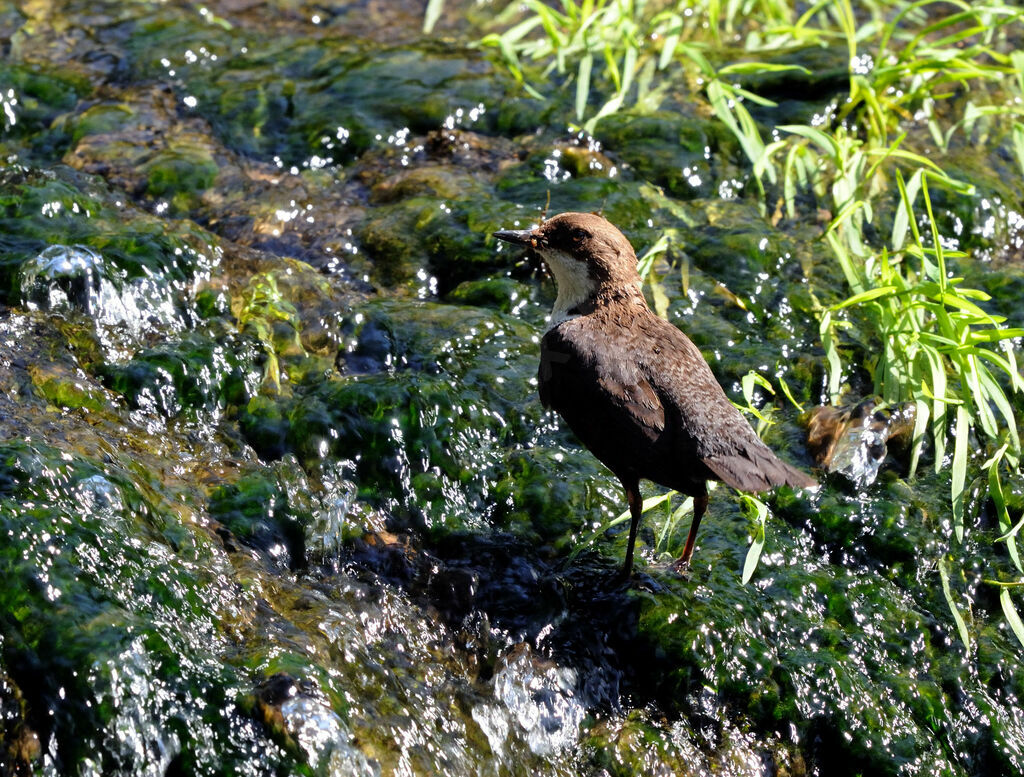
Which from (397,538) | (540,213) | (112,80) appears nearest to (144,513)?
(397,538)

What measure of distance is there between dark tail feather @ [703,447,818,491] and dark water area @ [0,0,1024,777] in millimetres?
657

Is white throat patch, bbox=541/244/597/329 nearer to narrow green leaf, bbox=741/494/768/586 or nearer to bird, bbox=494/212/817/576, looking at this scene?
bird, bbox=494/212/817/576

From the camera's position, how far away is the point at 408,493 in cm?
438

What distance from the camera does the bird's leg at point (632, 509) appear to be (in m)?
4.07

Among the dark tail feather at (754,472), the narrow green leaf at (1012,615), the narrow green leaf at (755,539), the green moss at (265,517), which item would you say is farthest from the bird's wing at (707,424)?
the green moss at (265,517)

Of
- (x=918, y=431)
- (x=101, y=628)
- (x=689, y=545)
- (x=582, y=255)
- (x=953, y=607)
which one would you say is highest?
(x=582, y=255)

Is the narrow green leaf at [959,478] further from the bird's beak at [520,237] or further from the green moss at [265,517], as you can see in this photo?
the green moss at [265,517]

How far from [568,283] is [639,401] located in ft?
3.49

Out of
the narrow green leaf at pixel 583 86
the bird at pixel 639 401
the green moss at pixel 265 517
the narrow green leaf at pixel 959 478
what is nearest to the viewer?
the bird at pixel 639 401

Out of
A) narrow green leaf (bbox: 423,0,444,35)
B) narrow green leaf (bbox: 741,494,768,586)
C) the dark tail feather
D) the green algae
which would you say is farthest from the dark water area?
narrow green leaf (bbox: 423,0,444,35)

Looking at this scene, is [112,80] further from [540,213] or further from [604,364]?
[604,364]

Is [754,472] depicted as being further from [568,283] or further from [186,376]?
[186,376]

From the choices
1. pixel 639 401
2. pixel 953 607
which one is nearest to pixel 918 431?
pixel 953 607

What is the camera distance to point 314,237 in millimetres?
5922
